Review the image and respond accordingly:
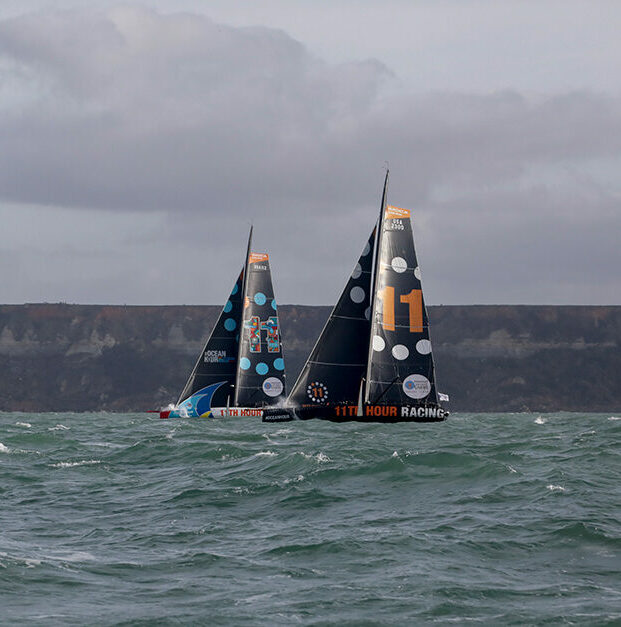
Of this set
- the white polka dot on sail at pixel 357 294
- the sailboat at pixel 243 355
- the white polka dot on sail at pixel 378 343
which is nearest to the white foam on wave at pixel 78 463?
the white polka dot on sail at pixel 378 343

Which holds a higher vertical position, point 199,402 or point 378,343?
point 378,343

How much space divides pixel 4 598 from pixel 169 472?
31.3 feet

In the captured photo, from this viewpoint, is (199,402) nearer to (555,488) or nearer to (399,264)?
(399,264)

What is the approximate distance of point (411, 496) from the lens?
54.0 ft

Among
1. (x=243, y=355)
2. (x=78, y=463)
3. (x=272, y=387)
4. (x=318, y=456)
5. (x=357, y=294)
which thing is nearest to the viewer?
(x=318, y=456)

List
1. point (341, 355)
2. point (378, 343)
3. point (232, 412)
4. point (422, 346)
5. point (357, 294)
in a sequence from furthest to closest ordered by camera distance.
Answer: point (232, 412), point (357, 294), point (341, 355), point (422, 346), point (378, 343)

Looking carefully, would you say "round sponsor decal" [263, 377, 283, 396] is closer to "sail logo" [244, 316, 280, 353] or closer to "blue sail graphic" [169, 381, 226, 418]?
"sail logo" [244, 316, 280, 353]

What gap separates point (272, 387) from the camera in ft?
143

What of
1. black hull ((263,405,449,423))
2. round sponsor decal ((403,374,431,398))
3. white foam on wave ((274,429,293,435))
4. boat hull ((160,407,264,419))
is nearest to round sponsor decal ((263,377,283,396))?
boat hull ((160,407,264,419))

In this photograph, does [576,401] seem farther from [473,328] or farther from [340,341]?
[340,341]

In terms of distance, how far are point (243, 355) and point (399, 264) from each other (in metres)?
13.0

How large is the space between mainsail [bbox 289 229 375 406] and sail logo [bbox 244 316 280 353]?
35.9ft

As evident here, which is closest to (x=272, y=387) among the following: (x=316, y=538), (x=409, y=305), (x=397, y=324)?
(x=397, y=324)

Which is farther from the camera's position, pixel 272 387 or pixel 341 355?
pixel 272 387
